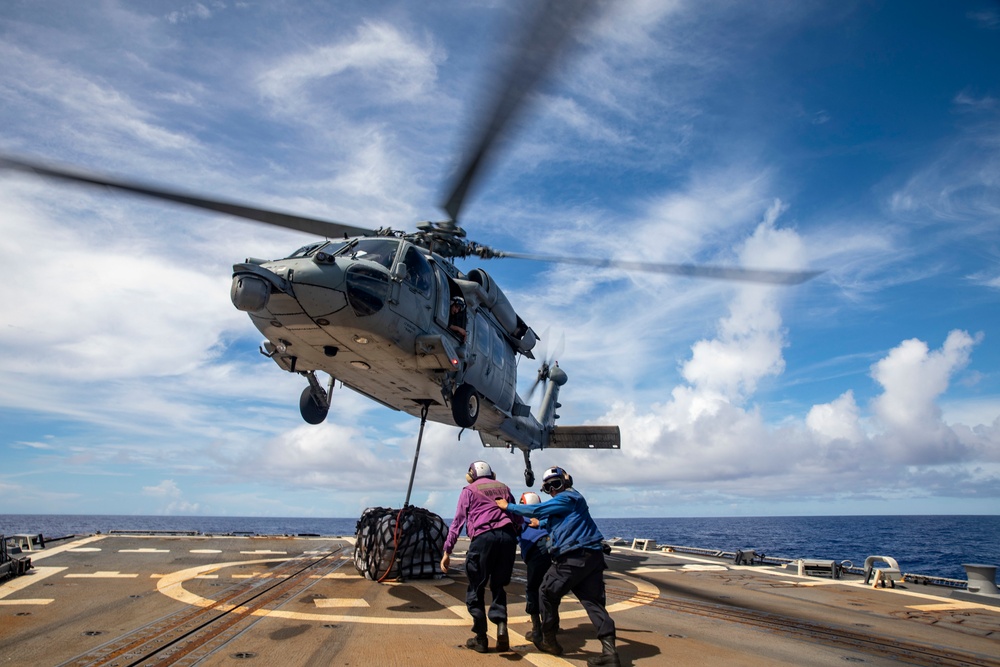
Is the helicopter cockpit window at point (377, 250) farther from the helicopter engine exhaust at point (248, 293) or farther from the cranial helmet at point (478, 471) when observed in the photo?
the cranial helmet at point (478, 471)

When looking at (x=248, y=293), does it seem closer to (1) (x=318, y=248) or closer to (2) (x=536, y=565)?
(1) (x=318, y=248)

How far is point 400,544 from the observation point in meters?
10.9

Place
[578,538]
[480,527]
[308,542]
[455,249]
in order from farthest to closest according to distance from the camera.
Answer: [308,542], [455,249], [480,527], [578,538]

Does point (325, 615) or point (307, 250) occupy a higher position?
point (307, 250)

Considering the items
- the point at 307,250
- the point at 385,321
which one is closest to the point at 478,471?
the point at 385,321

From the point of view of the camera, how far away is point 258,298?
9.16 m

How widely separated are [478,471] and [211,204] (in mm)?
5887

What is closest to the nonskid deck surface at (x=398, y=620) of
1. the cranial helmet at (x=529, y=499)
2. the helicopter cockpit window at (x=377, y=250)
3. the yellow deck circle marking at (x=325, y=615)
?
the yellow deck circle marking at (x=325, y=615)

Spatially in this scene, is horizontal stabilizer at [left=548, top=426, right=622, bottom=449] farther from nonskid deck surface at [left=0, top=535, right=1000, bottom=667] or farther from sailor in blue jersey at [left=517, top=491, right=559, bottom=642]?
sailor in blue jersey at [left=517, top=491, right=559, bottom=642]

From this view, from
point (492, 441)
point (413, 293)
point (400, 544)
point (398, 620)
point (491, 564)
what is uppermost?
point (413, 293)

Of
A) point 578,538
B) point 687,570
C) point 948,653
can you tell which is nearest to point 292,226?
point 578,538

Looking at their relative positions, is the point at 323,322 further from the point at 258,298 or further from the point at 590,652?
the point at 590,652

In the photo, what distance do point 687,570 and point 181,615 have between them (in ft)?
38.7

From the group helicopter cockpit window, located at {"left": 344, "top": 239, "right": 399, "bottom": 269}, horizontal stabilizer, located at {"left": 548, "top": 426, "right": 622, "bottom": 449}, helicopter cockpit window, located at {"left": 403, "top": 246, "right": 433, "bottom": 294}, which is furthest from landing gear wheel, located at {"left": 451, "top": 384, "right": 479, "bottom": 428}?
horizontal stabilizer, located at {"left": 548, "top": 426, "right": 622, "bottom": 449}
